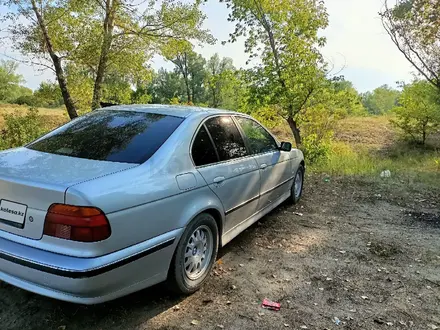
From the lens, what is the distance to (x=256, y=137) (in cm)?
429

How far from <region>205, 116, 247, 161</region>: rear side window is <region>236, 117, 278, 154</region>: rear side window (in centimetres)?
23

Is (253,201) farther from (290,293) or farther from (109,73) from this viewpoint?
(109,73)

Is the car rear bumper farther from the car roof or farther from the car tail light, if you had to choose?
the car roof

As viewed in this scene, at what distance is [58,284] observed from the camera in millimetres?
2094

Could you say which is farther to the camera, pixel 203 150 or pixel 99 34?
pixel 99 34

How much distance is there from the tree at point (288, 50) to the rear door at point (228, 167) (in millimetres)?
8524

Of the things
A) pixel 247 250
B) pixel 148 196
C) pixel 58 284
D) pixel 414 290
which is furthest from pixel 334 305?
pixel 58 284

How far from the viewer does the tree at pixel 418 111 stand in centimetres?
1397

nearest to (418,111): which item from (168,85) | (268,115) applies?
(268,115)

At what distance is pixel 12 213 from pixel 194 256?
55.4 inches

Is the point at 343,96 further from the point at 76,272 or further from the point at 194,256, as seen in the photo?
the point at 76,272

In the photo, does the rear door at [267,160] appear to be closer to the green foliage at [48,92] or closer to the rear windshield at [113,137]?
the rear windshield at [113,137]

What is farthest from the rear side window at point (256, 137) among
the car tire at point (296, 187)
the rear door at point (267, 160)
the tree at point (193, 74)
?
the tree at point (193, 74)

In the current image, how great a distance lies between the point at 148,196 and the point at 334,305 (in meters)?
1.79
